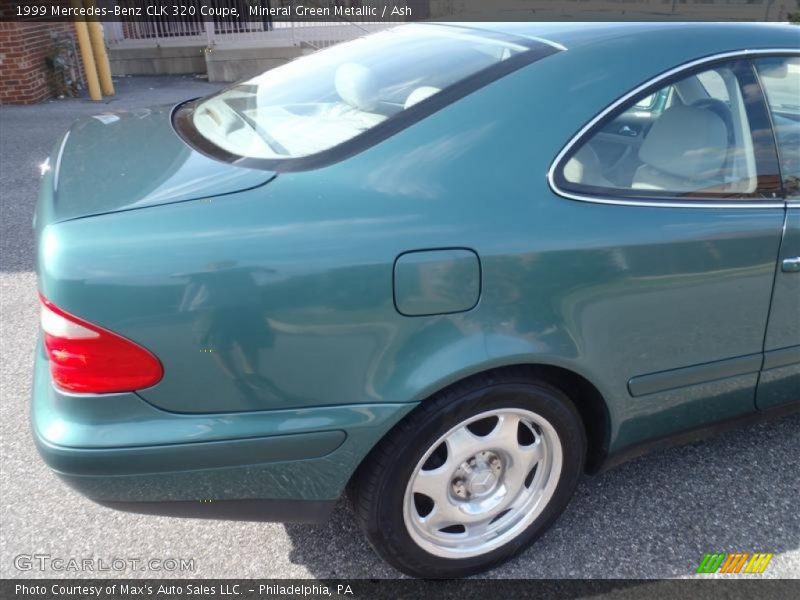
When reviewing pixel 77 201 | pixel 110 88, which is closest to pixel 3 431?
pixel 77 201

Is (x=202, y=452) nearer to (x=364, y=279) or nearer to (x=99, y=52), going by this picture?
(x=364, y=279)

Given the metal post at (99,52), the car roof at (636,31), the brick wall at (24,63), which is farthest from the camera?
the metal post at (99,52)

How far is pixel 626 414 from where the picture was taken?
6.76 feet

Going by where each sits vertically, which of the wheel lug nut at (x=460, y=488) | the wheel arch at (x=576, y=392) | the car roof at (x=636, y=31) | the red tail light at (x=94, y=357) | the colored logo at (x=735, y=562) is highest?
the car roof at (x=636, y=31)

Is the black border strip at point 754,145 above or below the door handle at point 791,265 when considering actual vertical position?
above

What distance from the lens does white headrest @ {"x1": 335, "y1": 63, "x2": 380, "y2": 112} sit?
6.82 ft

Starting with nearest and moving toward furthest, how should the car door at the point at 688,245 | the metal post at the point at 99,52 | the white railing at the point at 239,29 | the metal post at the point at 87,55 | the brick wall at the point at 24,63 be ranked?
the car door at the point at 688,245, the brick wall at the point at 24,63, the metal post at the point at 87,55, the metal post at the point at 99,52, the white railing at the point at 239,29

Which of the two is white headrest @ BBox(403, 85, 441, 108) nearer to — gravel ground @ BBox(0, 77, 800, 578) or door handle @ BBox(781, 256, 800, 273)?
door handle @ BBox(781, 256, 800, 273)

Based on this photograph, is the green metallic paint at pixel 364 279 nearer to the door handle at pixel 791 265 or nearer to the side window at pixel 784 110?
the door handle at pixel 791 265

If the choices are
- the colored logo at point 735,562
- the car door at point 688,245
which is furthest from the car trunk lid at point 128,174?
the colored logo at point 735,562

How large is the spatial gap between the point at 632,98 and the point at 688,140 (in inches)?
12.0

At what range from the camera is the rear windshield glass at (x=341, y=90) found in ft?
6.33

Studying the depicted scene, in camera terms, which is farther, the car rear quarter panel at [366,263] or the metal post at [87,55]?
the metal post at [87,55]

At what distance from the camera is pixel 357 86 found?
87.0 inches
